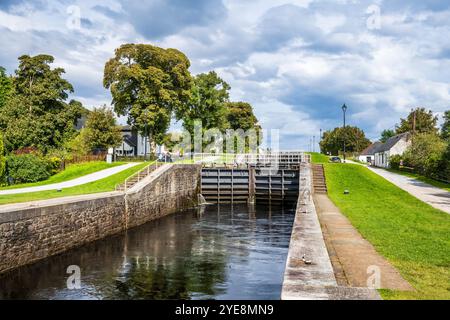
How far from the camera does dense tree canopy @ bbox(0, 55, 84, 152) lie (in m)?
45.5

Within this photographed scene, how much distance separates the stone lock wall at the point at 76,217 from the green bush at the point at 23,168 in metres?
10.6

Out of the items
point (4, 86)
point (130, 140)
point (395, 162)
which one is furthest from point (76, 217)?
point (130, 140)

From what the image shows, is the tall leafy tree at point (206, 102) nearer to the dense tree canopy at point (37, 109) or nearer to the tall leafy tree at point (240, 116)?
the dense tree canopy at point (37, 109)

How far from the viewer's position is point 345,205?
2286 cm

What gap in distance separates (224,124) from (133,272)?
44.3m

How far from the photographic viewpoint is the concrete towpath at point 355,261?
8.06m

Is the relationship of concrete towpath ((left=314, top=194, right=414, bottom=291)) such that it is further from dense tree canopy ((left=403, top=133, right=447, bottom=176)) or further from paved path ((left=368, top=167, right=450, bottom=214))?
dense tree canopy ((left=403, top=133, right=447, bottom=176))

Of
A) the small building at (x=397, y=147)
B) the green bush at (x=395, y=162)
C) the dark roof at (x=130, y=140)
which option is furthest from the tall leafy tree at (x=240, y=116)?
the green bush at (x=395, y=162)

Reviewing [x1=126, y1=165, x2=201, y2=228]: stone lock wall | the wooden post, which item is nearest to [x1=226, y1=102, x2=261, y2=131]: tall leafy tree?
the wooden post

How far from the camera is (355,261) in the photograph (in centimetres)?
993

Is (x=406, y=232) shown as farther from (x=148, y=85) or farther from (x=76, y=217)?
(x=148, y=85)

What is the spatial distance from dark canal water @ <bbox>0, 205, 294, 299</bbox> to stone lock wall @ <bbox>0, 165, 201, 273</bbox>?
58 centimetres
